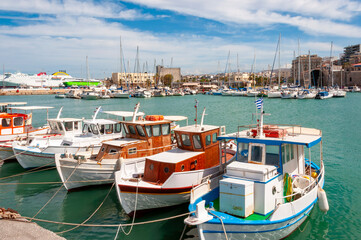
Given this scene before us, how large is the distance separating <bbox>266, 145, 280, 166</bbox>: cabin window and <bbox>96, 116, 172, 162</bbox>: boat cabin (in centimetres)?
767

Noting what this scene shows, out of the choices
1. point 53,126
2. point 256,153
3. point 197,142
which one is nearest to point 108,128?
point 53,126

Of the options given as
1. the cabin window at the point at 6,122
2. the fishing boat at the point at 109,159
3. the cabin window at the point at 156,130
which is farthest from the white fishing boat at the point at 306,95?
the cabin window at the point at 6,122

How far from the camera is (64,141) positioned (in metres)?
20.9

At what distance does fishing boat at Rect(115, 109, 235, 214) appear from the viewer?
12.6 meters

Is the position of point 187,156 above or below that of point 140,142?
below

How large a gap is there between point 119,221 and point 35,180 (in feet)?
29.8

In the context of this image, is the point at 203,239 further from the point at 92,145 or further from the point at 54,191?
the point at 92,145

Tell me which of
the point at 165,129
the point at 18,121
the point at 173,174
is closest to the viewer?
the point at 173,174

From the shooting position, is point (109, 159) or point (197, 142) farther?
point (109, 159)

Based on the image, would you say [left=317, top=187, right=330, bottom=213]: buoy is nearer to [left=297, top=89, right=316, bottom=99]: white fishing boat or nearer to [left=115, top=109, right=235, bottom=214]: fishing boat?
[left=115, top=109, right=235, bottom=214]: fishing boat

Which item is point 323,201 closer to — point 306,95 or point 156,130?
point 156,130

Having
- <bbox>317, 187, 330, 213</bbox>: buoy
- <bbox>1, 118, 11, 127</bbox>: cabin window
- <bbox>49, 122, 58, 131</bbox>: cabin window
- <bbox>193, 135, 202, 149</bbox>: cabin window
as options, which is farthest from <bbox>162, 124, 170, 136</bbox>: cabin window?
<bbox>1, 118, 11, 127</bbox>: cabin window

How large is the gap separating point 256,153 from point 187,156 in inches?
134

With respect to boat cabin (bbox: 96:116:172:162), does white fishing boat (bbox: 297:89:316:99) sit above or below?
above
